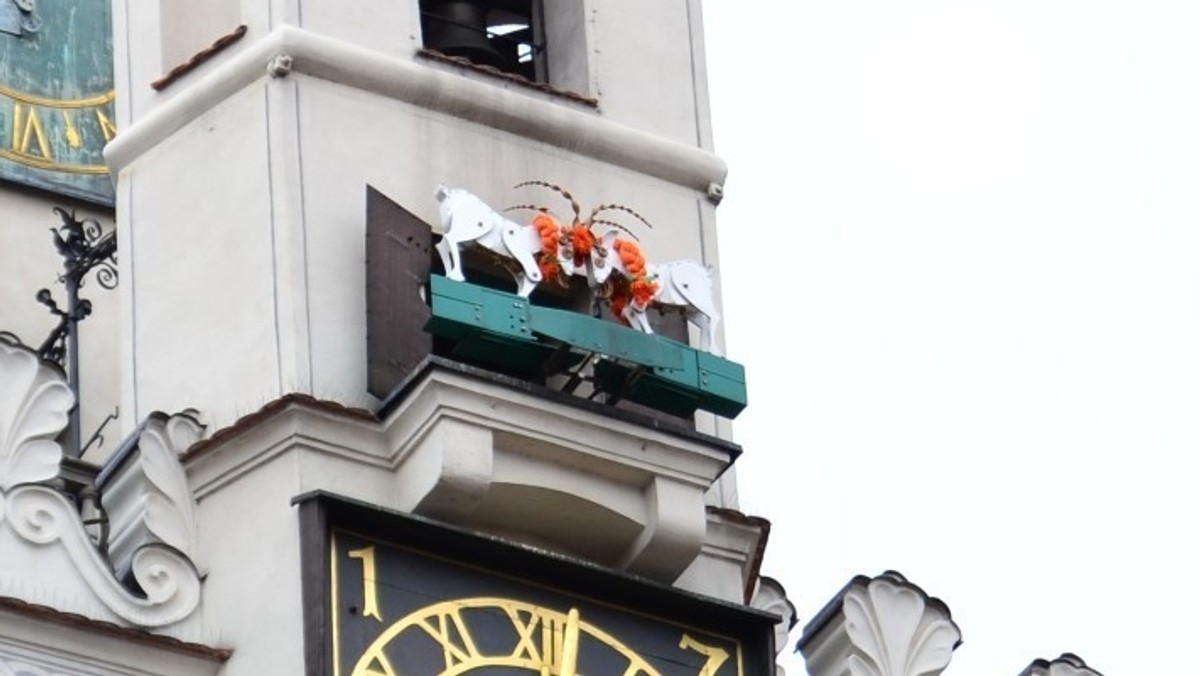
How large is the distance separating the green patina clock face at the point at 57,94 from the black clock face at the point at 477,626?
4.69 metres

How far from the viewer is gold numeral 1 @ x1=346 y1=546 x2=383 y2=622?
19828 mm

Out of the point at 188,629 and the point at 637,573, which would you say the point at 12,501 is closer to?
the point at 188,629

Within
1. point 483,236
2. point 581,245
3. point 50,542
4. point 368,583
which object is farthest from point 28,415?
point 581,245

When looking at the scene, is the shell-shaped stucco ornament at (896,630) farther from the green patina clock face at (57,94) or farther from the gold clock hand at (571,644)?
the green patina clock face at (57,94)

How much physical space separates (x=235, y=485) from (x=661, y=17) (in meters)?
3.06

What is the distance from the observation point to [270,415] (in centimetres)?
2016

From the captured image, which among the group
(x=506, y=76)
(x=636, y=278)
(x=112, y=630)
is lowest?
(x=112, y=630)

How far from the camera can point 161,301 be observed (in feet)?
68.4

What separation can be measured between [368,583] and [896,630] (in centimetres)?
223

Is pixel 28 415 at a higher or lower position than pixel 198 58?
lower

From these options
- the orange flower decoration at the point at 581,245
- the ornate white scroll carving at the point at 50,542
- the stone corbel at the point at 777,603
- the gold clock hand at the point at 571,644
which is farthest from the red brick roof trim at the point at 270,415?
the stone corbel at the point at 777,603

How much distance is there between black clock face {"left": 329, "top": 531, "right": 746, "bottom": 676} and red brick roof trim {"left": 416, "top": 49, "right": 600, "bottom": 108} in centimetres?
215

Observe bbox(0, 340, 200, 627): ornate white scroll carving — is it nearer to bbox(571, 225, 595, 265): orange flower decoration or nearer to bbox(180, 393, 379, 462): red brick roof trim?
bbox(180, 393, 379, 462): red brick roof trim

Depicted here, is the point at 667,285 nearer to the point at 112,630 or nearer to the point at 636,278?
the point at 636,278
